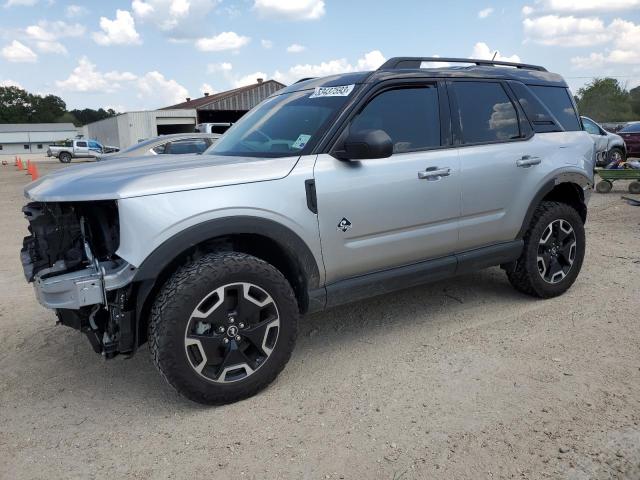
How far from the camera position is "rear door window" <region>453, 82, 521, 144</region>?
4062 millimetres

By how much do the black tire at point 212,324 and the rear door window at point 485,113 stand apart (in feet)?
6.37

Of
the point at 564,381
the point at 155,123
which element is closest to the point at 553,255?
the point at 564,381

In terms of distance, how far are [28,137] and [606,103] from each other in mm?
91433

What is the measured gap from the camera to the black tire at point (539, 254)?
4.51 metres

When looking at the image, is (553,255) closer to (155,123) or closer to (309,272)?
(309,272)

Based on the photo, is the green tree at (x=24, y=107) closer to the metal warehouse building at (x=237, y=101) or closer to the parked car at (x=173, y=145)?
the metal warehouse building at (x=237, y=101)

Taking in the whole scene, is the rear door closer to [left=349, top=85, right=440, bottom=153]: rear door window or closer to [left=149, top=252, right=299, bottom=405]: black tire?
[left=349, top=85, right=440, bottom=153]: rear door window

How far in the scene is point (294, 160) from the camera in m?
3.30

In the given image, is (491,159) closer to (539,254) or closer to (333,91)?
(539,254)

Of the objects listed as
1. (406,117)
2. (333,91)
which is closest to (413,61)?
(406,117)

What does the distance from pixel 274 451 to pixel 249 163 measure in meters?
1.64

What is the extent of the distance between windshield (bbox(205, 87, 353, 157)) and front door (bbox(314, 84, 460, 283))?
0.21m

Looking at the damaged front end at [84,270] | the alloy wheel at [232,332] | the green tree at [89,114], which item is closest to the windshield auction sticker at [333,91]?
the alloy wheel at [232,332]

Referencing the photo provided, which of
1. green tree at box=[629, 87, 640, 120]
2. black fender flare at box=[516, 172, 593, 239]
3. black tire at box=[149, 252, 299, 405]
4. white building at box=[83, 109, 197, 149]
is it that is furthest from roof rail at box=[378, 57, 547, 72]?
green tree at box=[629, 87, 640, 120]
